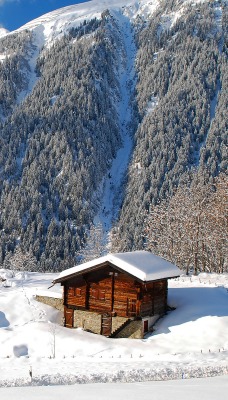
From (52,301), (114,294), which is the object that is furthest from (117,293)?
(52,301)

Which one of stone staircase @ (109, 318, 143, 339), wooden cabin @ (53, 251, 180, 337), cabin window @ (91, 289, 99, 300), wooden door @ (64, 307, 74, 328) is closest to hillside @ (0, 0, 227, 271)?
wooden door @ (64, 307, 74, 328)

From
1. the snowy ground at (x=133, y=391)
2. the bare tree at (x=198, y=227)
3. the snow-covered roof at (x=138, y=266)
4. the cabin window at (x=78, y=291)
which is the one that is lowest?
the bare tree at (x=198, y=227)

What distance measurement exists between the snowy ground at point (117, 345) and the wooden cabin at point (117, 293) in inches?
47.8

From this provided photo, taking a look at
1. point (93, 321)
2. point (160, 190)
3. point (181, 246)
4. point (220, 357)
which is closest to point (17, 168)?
point (160, 190)

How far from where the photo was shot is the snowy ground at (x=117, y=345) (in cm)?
1698

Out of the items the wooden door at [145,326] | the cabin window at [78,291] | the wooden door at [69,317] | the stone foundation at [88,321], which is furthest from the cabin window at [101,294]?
the wooden door at [145,326]

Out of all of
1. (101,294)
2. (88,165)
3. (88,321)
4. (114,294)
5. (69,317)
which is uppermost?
(114,294)

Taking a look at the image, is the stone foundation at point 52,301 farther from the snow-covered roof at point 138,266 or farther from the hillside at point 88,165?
the hillside at point 88,165

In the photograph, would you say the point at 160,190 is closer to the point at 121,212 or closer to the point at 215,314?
the point at 121,212

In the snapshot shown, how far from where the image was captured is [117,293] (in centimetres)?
3077

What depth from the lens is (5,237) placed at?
136500mm

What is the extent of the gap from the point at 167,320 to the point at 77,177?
135338 mm

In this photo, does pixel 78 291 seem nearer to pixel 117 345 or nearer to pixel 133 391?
pixel 117 345

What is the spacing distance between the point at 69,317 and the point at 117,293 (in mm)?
3887
